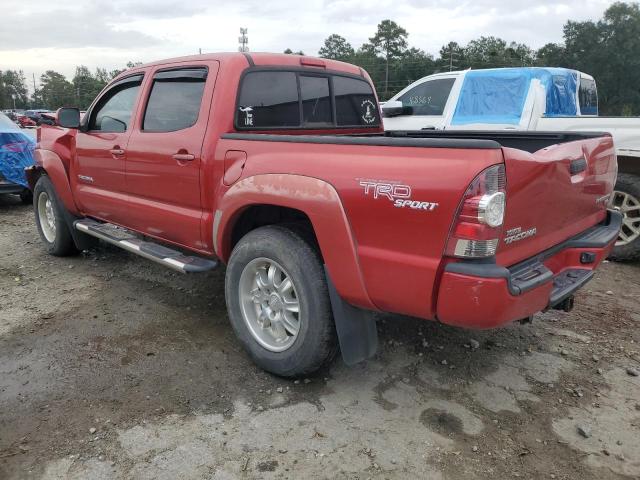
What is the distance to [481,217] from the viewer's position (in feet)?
7.16

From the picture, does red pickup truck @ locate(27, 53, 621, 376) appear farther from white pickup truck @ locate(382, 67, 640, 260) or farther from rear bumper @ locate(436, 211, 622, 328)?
white pickup truck @ locate(382, 67, 640, 260)

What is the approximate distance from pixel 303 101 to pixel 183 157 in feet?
3.39

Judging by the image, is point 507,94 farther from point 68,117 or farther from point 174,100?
point 68,117

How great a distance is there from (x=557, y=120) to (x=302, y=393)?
16.3 ft

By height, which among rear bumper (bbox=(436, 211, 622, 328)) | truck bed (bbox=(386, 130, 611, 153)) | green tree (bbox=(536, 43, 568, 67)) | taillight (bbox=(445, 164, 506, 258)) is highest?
green tree (bbox=(536, 43, 568, 67))

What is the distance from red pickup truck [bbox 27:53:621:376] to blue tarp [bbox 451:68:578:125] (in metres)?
3.06

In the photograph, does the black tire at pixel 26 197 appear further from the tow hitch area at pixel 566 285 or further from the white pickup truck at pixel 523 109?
the tow hitch area at pixel 566 285

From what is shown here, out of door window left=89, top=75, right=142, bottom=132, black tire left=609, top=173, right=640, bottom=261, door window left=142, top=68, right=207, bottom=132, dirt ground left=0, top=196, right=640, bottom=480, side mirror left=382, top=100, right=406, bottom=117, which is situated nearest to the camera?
dirt ground left=0, top=196, right=640, bottom=480

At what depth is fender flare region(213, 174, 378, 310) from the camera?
2588 mm

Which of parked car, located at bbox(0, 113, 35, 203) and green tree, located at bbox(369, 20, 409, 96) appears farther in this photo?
green tree, located at bbox(369, 20, 409, 96)

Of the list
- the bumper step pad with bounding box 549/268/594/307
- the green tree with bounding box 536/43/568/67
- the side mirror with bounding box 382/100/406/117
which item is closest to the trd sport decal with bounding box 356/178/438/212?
the bumper step pad with bounding box 549/268/594/307

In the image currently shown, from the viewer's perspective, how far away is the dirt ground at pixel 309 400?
245cm

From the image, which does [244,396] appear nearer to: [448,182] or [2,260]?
[448,182]

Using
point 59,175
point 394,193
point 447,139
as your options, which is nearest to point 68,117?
point 59,175
